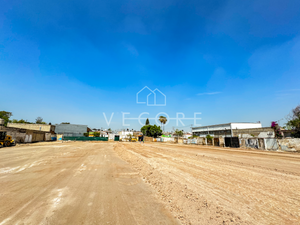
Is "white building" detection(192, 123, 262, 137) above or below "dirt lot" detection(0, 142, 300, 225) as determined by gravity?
above

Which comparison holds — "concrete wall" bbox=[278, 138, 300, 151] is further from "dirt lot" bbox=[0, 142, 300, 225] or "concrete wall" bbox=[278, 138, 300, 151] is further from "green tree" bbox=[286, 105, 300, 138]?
"dirt lot" bbox=[0, 142, 300, 225]

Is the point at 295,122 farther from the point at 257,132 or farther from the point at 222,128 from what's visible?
the point at 222,128

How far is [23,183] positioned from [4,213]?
9.40 feet

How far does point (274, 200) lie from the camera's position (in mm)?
4355

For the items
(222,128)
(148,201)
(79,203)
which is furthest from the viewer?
(222,128)

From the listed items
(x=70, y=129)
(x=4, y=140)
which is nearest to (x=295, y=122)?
(x=4, y=140)

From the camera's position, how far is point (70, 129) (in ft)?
241

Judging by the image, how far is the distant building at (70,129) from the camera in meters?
71.4

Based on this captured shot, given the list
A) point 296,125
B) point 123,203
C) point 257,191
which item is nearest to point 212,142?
point 296,125

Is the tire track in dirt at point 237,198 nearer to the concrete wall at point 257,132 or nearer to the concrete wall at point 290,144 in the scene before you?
the concrete wall at point 290,144

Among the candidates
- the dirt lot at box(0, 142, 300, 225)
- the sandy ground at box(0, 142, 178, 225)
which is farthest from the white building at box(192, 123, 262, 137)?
the sandy ground at box(0, 142, 178, 225)

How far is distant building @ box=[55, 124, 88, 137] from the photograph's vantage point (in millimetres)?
71438

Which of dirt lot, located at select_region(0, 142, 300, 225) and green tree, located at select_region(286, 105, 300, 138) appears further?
green tree, located at select_region(286, 105, 300, 138)

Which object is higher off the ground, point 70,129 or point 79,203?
point 70,129
